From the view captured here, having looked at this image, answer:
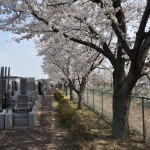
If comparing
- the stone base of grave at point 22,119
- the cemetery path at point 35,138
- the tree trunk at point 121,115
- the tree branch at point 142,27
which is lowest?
the cemetery path at point 35,138

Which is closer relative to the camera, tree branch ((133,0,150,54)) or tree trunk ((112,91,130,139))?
tree branch ((133,0,150,54))

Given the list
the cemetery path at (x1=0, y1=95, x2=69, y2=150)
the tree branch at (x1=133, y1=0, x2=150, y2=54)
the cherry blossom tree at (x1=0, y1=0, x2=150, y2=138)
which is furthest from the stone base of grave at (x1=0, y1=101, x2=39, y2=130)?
the tree branch at (x1=133, y1=0, x2=150, y2=54)

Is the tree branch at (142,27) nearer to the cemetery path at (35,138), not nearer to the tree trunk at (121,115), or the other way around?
the tree trunk at (121,115)

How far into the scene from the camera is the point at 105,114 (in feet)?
61.3

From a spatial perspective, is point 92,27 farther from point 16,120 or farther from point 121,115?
point 16,120

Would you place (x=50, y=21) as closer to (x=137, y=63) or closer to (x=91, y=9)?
(x=91, y=9)

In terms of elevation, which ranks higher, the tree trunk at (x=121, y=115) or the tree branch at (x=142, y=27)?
the tree branch at (x=142, y=27)

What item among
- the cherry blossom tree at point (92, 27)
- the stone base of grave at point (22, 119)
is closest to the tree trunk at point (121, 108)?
the cherry blossom tree at point (92, 27)

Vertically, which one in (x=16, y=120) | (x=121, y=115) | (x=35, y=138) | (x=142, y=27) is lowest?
(x=35, y=138)

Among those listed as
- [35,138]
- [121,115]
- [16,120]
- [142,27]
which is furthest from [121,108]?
[16,120]

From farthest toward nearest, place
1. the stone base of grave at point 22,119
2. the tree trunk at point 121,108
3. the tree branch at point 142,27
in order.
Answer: the stone base of grave at point 22,119, the tree trunk at point 121,108, the tree branch at point 142,27

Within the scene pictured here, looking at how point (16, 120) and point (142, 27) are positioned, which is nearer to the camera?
point (142, 27)

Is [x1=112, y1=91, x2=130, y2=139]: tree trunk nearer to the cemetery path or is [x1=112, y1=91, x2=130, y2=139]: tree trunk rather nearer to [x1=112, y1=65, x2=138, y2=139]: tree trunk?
[x1=112, y1=65, x2=138, y2=139]: tree trunk

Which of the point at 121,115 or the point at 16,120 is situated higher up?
the point at 121,115
